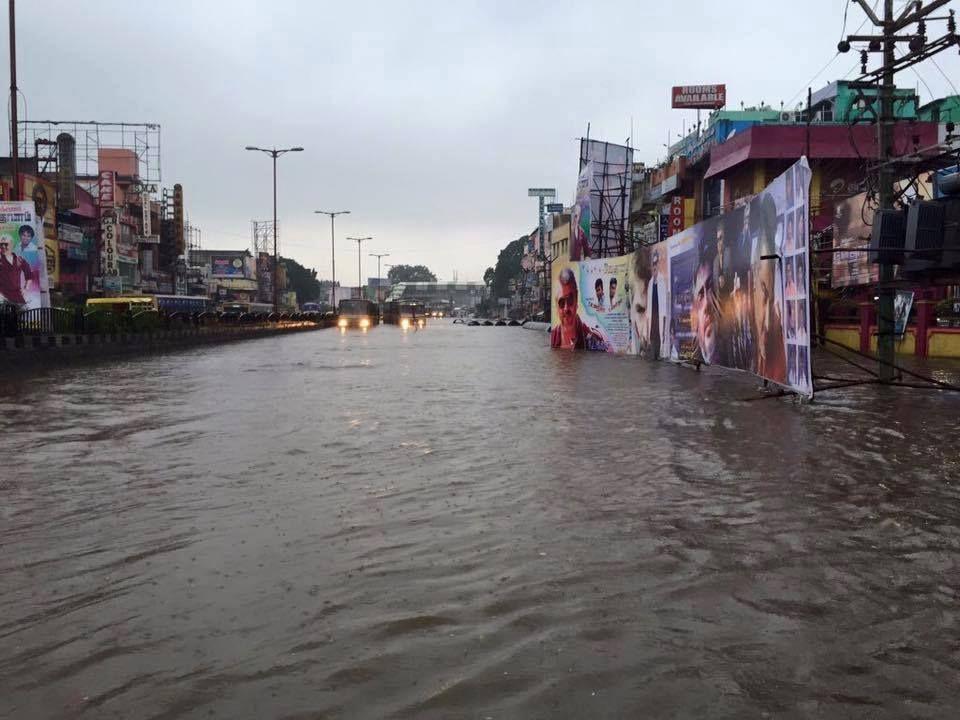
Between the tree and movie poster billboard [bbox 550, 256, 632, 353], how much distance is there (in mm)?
128478

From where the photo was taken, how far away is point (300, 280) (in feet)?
539

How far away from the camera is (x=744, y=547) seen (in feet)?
17.5

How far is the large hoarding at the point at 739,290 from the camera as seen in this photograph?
12.7 m

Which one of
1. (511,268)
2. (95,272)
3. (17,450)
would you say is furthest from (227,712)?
(511,268)

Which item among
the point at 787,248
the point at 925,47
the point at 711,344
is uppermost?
the point at 925,47

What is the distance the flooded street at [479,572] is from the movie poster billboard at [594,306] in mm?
18256

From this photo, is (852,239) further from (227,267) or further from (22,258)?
(227,267)

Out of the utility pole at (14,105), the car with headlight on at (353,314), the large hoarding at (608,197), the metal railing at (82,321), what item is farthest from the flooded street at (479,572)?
the car with headlight on at (353,314)

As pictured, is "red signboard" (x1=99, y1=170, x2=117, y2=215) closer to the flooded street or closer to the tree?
the flooded street

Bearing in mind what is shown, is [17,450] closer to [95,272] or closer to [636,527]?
[636,527]

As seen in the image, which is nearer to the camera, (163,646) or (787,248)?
(163,646)

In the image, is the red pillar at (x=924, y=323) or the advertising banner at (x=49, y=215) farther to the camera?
the advertising banner at (x=49, y=215)

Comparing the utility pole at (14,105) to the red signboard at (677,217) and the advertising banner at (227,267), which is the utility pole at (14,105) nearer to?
the red signboard at (677,217)

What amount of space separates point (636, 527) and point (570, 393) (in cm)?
988
